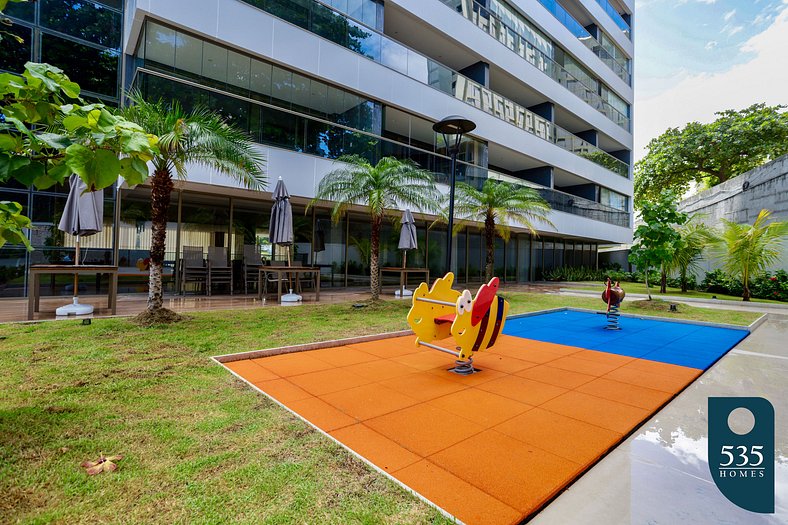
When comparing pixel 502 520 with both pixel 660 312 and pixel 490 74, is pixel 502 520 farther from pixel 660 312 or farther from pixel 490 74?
pixel 490 74

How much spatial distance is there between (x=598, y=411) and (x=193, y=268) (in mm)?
11394

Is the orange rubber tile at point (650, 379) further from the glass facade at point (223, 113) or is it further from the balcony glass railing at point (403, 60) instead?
the balcony glass railing at point (403, 60)

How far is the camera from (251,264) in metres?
13.6

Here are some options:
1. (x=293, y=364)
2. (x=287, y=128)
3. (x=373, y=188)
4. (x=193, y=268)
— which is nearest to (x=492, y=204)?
(x=373, y=188)

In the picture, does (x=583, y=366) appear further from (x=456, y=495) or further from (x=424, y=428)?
(x=456, y=495)

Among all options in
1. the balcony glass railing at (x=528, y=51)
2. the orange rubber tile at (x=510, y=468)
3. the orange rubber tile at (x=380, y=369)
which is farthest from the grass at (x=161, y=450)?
the balcony glass railing at (x=528, y=51)

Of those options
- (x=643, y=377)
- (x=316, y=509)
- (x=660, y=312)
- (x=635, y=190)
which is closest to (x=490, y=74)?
(x=660, y=312)

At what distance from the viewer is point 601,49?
3173 cm

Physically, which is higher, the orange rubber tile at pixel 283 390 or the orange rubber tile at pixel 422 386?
the orange rubber tile at pixel 283 390

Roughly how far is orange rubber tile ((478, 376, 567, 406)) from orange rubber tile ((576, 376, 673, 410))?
385 mm

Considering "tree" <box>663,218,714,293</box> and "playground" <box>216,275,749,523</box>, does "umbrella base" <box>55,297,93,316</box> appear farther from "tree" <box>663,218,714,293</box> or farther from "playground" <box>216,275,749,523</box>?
"tree" <box>663,218,714,293</box>

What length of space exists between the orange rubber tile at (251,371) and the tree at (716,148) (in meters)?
35.0

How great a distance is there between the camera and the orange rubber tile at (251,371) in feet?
16.3

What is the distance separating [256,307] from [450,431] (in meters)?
7.75
